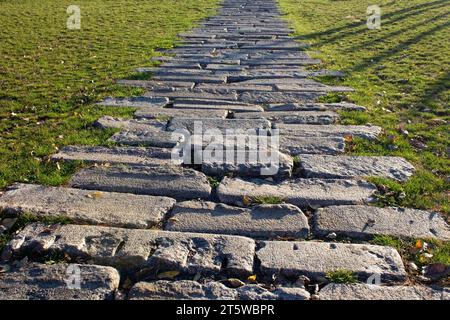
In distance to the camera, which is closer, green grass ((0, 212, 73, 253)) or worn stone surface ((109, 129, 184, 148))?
green grass ((0, 212, 73, 253))

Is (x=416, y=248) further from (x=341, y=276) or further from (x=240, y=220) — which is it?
(x=240, y=220)

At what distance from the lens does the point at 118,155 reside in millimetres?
3717

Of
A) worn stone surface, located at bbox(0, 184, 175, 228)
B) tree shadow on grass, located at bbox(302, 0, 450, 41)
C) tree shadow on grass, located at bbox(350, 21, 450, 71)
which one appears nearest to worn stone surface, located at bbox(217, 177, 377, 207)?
worn stone surface, located at bbox(0, 184, 175, 228)

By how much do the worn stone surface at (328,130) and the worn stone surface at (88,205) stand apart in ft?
5.22

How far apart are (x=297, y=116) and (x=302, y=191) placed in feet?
5.05

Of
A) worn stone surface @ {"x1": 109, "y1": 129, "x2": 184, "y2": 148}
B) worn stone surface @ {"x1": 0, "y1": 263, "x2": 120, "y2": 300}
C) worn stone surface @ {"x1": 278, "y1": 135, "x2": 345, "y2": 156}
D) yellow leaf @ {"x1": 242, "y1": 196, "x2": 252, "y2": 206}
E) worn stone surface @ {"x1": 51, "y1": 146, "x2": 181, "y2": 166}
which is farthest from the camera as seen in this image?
worn stone surface @ {"x1": 109, "y1": 129, "x2": 184, "y2": 148}

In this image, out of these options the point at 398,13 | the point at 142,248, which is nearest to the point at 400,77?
the point at 142,248

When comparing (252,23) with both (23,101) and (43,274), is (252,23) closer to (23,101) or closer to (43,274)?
(23,101)

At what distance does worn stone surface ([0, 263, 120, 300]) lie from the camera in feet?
7.31

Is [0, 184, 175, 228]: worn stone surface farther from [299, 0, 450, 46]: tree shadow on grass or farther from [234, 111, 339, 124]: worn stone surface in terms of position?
[299, 0, 450, 46]: tree shadow on grass

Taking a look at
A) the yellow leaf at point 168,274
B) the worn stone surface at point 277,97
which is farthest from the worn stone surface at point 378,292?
the worn stone surface at point 277,97

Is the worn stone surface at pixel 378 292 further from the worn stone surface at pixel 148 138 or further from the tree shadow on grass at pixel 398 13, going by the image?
the tree shadow on grass at pixel 398 13

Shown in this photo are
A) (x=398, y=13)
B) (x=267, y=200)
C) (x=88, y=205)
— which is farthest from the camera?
(x=398, y=13)

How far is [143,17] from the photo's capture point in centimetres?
1102
